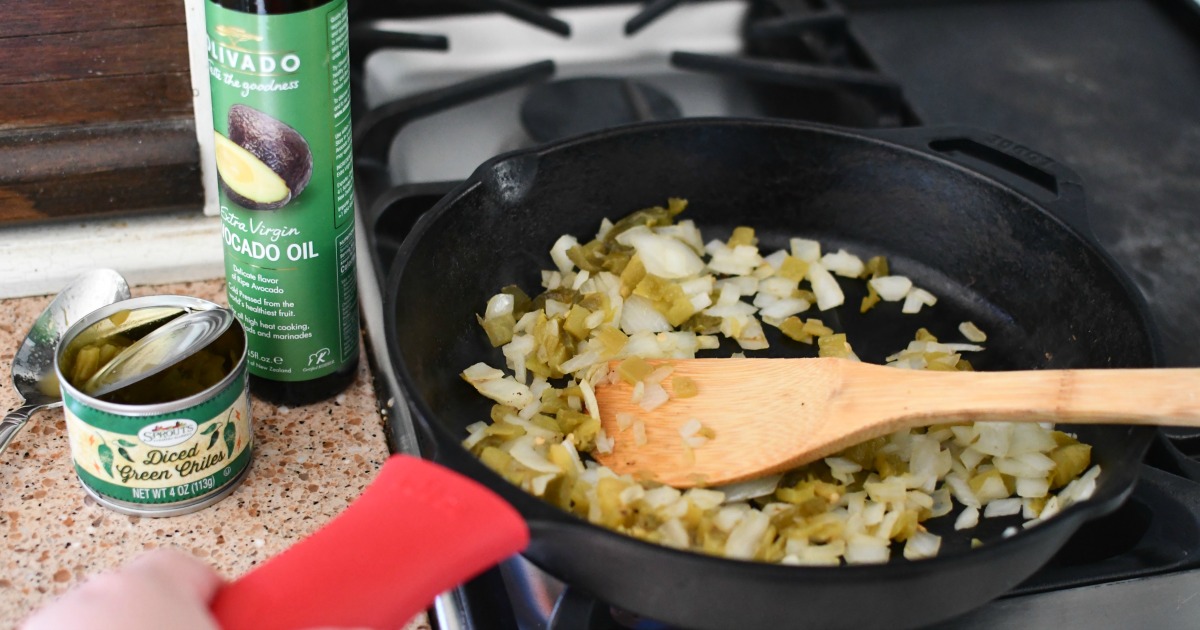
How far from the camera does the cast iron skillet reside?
2.92 feet

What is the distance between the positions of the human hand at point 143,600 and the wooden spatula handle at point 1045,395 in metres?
0.46

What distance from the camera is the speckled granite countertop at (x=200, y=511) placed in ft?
2.60

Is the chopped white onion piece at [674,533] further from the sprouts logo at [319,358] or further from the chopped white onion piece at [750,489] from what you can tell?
the sprouts logo at [319,358]

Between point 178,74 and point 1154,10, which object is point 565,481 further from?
point 1154,10

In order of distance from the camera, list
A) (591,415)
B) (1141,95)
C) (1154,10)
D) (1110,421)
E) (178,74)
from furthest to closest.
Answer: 1. (1154,10)
2. (1141,95)
3. (178,74)
4. (591,415)
5. (1110,421)

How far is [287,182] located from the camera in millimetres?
807

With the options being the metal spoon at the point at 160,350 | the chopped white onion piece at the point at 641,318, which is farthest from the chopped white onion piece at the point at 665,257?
the metal spoon at the point at 160,350

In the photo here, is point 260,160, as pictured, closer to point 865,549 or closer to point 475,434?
point 475,434

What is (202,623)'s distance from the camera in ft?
1.95

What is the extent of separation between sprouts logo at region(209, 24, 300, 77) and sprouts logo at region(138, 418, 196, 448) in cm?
24

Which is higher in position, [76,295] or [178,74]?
[178,74]

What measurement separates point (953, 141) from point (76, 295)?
80 centimetres

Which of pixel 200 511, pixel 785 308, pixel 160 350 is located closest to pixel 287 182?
pixel 160 350

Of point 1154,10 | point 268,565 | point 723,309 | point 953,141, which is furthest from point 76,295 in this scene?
point 1154,10
